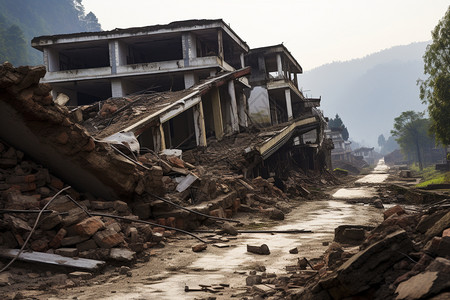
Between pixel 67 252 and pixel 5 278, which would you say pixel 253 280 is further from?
pixel 5 278

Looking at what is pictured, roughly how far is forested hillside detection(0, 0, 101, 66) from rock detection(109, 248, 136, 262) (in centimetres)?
6844

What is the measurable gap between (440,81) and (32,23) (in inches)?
4324

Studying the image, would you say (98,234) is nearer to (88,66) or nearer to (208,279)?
(208,279)

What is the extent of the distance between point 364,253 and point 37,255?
5.06m

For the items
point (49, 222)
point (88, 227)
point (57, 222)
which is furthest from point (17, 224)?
point (88, 227)

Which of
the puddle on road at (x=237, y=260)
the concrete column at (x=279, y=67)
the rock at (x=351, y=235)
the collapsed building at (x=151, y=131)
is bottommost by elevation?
the puddle on road at (x=237, y=260)

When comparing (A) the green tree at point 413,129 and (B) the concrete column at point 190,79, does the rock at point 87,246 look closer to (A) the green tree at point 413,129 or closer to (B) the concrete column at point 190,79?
(B) the concrete column at point 190,79

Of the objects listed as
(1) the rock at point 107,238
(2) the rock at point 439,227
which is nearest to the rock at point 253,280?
(2) the rock at point 439,227

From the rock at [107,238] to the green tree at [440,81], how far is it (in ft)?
80.3

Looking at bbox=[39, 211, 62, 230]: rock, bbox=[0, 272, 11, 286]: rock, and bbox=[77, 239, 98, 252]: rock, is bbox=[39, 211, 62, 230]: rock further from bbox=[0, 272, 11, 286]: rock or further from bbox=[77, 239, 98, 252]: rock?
bbox=[0, 272, 11, 286]: rock

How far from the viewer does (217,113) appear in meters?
22.3

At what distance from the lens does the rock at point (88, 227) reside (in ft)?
21.5

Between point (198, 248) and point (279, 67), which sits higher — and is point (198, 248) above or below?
below

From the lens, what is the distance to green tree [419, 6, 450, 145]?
24953 millimetres
